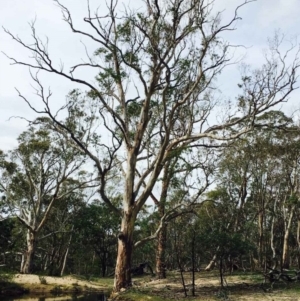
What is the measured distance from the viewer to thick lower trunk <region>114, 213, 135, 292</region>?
14.3 meters

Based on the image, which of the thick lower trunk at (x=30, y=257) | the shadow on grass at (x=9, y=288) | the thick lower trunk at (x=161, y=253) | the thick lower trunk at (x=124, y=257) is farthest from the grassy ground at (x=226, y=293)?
the thick lower trunk at (x=30, y=257)

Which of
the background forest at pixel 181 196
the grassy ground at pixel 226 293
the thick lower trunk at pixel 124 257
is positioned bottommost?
the grassy ground at pixel 226 293

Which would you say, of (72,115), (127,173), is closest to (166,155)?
(127,173)

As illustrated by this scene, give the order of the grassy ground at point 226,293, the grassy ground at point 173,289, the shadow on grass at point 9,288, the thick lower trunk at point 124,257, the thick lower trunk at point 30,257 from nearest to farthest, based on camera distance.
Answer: the grassy ground at point 226,293, the grassy ground at point 173,289, the thick lower trunk at point 124,257, the shadow on grass at point 9,288, the thick lower trunk at point 30,257

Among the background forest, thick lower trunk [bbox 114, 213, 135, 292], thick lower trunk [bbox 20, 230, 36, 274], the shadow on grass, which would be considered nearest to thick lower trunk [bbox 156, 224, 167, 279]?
the background forest

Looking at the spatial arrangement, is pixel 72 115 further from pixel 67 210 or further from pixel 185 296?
pixel 185 296

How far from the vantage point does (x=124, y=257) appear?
1451cm

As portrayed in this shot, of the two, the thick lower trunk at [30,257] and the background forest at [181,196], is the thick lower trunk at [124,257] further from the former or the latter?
the thick lower trunk at [30,257]

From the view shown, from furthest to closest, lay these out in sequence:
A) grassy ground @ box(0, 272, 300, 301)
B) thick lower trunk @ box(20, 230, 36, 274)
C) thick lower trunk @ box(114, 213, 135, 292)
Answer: thick lower trunk @ box(20, 230, 36, 274) < thick lower trunk @ box(114, 213, 135, 292) < grassy ground @ box(0, 272, 300, 301)

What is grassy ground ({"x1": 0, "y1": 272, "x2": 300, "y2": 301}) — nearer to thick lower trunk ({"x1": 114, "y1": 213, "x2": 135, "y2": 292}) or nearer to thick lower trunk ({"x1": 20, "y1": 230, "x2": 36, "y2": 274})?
thick lower trunk ({"x1": 114, "y1": 213, "x2": 135, "y2": 292})

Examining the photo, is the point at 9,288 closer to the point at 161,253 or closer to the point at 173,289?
the point at 161,253

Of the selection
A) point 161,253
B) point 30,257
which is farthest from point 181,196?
point 30,257

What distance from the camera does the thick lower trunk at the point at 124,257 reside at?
14.3 metres

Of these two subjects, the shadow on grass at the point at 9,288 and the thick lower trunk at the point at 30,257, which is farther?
the thick lower trunk at the point at 30,257
